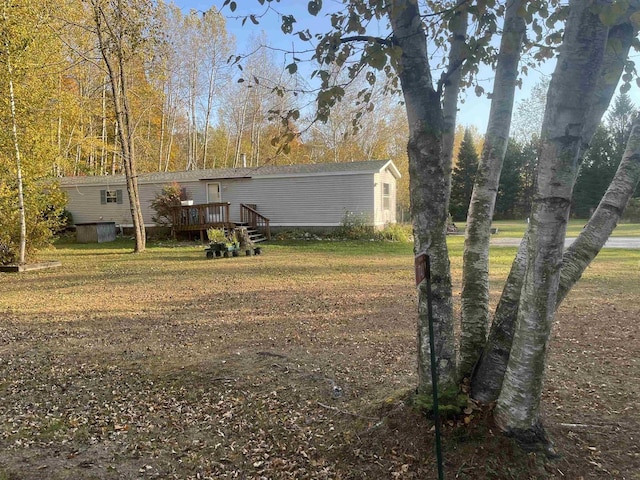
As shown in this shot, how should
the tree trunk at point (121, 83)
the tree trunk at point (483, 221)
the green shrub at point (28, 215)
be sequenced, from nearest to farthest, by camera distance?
the tree trunk at point (483, 221) < the green shrub at point (28, 215) < the tree trunk at point (121, 83)

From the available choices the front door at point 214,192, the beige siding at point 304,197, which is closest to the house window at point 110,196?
the front door at point 214,192

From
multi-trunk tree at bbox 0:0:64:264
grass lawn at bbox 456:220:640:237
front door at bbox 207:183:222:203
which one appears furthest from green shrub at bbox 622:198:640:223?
multi-trunk tree at bbox 0:0:64:264

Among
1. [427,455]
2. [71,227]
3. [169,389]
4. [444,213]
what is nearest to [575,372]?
[427,455]

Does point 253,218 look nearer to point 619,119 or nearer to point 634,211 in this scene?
point 634,211

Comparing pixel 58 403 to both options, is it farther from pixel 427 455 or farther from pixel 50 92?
pixel 50 92

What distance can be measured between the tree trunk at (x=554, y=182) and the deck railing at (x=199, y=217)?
1518 centimetres

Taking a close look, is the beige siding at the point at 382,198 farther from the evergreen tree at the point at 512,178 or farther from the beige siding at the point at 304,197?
the evergreen tree at the point at 512,178

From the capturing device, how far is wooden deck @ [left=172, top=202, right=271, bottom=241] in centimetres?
1670

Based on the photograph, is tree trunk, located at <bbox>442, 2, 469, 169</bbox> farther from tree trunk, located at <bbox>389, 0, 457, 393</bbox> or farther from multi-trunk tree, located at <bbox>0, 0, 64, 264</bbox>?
multi-trunk tree, located at <bbox>0, 0, 64, 264</bbox>

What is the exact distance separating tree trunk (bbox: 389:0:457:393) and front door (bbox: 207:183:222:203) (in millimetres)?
17355

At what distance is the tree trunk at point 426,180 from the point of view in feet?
7.28

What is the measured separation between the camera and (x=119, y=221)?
2041cm

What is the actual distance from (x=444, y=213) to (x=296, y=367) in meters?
2.16

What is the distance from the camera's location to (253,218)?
1802cm
